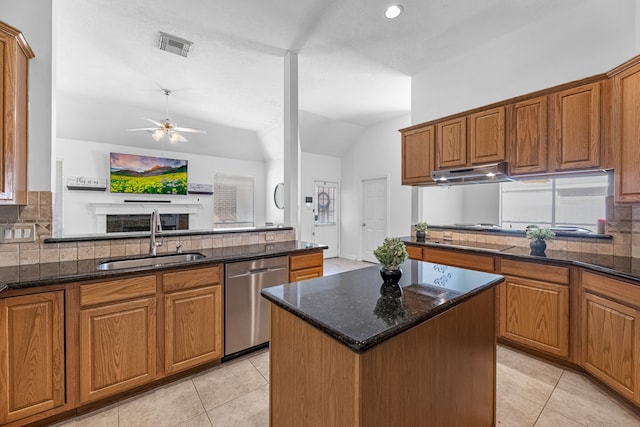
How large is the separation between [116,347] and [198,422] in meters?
0.73

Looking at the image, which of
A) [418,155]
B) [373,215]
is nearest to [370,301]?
[418,155]

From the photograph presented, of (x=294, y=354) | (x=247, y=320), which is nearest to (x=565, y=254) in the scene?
(x=294, y=354)

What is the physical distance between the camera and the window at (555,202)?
15.0 feet

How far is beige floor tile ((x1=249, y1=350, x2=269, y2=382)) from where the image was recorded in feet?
7.38

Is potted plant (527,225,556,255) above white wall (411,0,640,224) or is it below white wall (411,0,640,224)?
below

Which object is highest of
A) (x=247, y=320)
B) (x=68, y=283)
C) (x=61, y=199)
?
(x=61, y=199)

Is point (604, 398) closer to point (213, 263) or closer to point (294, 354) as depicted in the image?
point (294, 354)

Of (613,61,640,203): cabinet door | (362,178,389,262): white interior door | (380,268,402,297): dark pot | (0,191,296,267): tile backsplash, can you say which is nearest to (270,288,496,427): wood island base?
(380,268,402,297): dark pot

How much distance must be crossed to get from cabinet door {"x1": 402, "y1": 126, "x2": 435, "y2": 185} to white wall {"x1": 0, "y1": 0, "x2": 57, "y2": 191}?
3.67 m

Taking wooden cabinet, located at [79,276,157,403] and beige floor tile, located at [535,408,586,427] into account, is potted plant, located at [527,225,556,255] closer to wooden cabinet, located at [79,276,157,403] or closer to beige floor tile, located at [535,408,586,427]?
beige floor tile, located at [535,408,586,427]

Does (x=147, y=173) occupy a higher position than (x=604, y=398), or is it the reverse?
(x=147, y=173)

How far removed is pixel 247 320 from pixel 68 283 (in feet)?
4.15

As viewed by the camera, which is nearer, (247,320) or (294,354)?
(294,354)

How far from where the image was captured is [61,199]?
5145 millimetres
